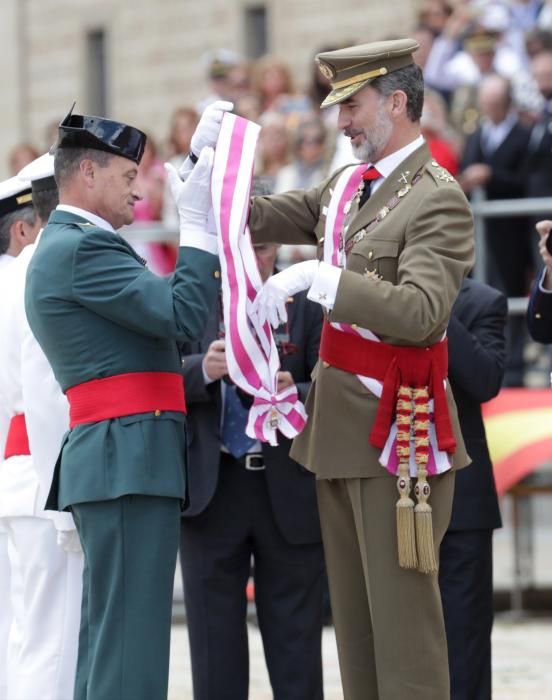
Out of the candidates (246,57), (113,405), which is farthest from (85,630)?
(246,57)

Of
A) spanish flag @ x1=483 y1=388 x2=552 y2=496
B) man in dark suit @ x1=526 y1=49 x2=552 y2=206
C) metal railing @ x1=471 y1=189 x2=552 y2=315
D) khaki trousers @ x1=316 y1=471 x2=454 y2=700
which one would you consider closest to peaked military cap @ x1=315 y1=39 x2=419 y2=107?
khaki trousers @ x1=316 y1=471 x2=454 y2=700

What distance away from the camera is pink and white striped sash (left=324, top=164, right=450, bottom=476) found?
4.60m

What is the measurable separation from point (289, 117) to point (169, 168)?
6485 millimetres

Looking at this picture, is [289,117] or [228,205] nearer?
[228,205]

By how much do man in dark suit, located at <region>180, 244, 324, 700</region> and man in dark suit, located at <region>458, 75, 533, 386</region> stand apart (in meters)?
3.55

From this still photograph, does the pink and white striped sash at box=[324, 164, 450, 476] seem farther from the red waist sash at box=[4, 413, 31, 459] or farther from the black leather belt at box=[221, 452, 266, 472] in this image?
the red waist sash at box=[4, 413, 31, 459]

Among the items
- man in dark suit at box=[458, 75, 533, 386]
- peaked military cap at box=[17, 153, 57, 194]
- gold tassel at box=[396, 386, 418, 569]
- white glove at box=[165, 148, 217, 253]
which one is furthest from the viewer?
man in dark suit at box=[458, 75, 533, 386]

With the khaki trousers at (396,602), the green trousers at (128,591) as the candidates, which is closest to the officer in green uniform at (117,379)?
the green trousers at (128,591)

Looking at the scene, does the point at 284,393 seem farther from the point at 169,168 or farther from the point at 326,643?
the point at 326,643

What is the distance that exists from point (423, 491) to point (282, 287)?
2.28 ft

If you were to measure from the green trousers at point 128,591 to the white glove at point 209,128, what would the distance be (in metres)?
1.03

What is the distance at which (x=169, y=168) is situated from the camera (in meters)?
4.64

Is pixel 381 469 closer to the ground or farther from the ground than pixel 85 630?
farther from the ground

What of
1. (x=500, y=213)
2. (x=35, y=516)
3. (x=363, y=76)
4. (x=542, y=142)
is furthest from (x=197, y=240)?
(x=542, y=142)
